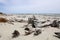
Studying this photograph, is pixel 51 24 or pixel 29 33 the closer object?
pixel 29 33

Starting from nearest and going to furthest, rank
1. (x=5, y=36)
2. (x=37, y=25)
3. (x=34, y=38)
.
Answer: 1. (x=34, y=38)
2. (x=5, y=36)
3. (x=37, y=25)

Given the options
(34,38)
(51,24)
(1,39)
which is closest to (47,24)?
(51,24)

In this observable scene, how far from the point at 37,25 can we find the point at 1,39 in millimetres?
2525

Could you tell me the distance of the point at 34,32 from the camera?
19.6ft

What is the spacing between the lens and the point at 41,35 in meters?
5.59

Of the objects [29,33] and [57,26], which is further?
[57,26]

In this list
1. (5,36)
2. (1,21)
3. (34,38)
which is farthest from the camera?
(1,21)

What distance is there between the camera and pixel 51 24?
7473mm

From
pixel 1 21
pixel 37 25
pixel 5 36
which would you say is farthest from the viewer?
pixel 1 21

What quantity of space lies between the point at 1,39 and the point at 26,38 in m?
1.19

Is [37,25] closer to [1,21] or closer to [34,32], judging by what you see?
[34,32]

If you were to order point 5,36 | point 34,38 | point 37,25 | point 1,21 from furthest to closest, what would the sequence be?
point 1,21 < point 37,25 < point 5,36 < point 34,38

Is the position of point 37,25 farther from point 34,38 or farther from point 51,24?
point 34,38

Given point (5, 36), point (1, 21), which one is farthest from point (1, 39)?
point (1, 21)
